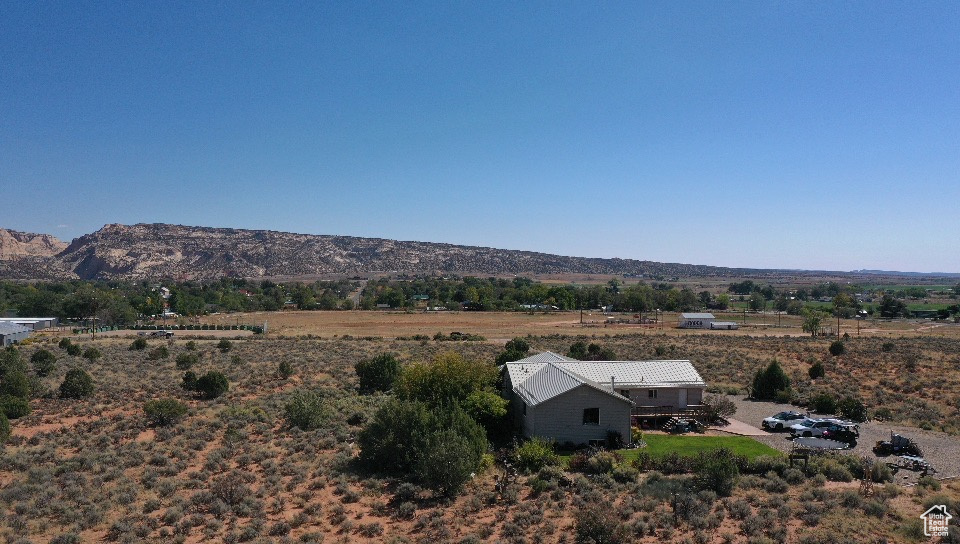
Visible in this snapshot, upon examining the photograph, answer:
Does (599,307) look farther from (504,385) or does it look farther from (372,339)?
(504,385)

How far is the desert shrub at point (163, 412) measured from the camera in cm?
2395

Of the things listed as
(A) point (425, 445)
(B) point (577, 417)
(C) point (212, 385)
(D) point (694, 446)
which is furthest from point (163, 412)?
(D) point (694, 446)

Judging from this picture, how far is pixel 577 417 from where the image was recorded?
21.9 m

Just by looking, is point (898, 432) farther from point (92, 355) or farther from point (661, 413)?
point (92, 355)

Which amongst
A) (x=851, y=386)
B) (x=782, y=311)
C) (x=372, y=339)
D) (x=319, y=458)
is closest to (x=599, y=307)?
(x=782, y=311)

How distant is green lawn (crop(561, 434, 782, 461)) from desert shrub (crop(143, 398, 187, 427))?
51.5ft

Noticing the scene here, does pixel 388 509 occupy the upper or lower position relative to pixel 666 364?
lower

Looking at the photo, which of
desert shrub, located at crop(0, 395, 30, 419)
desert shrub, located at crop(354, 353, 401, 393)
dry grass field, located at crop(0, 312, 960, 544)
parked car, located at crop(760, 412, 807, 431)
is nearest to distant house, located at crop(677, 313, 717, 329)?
dry grass field, located at crop(0, 312, 960, 544)

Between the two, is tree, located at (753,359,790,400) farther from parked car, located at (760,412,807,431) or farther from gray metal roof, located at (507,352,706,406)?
parked car, located at (760,412,807,431)

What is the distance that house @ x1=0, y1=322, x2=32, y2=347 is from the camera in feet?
178

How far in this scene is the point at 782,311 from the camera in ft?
392

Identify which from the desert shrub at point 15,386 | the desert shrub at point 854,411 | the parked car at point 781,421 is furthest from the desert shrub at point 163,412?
the desert shrub at point 854,411

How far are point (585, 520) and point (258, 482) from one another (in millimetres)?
9849

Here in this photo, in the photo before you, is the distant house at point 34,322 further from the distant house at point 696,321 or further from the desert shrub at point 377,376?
the distant house at point 696,321
